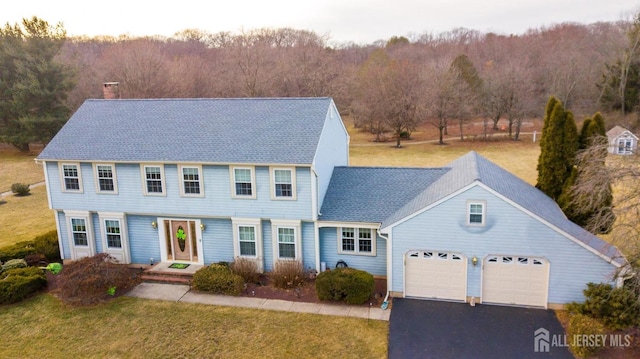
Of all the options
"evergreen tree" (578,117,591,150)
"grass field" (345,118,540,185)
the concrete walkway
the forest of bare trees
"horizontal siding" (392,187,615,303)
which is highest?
the forest of bare trees

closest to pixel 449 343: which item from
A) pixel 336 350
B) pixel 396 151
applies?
pixel 336 350

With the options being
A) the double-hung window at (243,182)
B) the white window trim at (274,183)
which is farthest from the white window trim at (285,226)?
the double-hung window at (243,182)

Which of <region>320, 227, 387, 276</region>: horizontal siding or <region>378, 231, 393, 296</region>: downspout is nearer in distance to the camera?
<region>378, 231, 393, 296</region>: downspout

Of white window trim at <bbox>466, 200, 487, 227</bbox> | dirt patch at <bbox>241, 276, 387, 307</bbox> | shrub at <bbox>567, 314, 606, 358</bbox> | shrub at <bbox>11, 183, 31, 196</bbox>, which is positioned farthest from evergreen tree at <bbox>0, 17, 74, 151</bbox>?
shrub at <bbox>567, 314, 606, 358</bbox>

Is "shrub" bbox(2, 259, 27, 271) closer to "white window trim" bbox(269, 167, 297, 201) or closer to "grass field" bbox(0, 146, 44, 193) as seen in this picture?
"white window trim" bbox(269, 167, 297, 201)

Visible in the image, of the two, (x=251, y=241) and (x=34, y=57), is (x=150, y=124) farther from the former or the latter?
(x=34, y=57)

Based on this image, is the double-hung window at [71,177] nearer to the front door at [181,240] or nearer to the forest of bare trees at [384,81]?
the front door at [181,240]

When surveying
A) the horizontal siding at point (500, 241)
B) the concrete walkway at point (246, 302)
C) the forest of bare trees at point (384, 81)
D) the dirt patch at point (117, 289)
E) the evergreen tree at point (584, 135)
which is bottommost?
the concrete walkway at point (246, 302)
